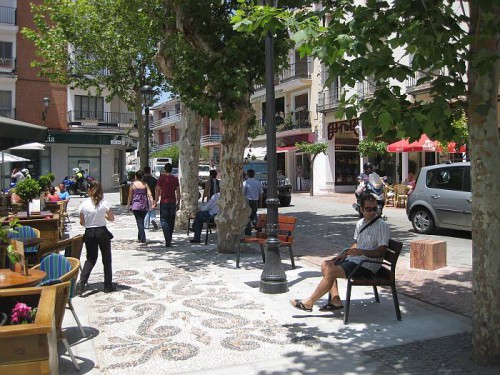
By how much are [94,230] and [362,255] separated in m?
3.48

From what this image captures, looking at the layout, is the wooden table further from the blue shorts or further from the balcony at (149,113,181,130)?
the balcony at (149,113,181,130)

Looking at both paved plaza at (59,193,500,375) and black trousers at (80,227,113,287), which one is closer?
paved plaza at (59,193,500,375)

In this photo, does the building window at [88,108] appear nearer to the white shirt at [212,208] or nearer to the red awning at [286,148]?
the red awning at [286,148]

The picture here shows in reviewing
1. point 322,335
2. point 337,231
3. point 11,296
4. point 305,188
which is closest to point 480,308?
point 322,335

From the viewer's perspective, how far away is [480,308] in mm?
4062

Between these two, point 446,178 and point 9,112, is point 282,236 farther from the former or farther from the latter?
point 9,112

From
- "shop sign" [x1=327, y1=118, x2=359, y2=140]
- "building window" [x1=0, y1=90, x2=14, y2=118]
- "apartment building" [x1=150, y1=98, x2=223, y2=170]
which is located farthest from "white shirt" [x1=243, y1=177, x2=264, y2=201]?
"apartment building" [x1=150, y1=98, x2=223, y2=170]

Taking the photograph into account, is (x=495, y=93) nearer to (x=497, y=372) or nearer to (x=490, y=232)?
(x=490, y=232)

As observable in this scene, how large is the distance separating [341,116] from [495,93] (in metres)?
1.27

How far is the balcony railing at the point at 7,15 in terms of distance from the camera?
3234 centimetres

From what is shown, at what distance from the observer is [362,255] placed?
5.41 metres

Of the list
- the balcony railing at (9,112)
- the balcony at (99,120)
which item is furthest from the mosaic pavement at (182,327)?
the balcony at (99,120)

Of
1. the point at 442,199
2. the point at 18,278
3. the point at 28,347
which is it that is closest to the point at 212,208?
the point at 442,199

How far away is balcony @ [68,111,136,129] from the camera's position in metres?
35.7
